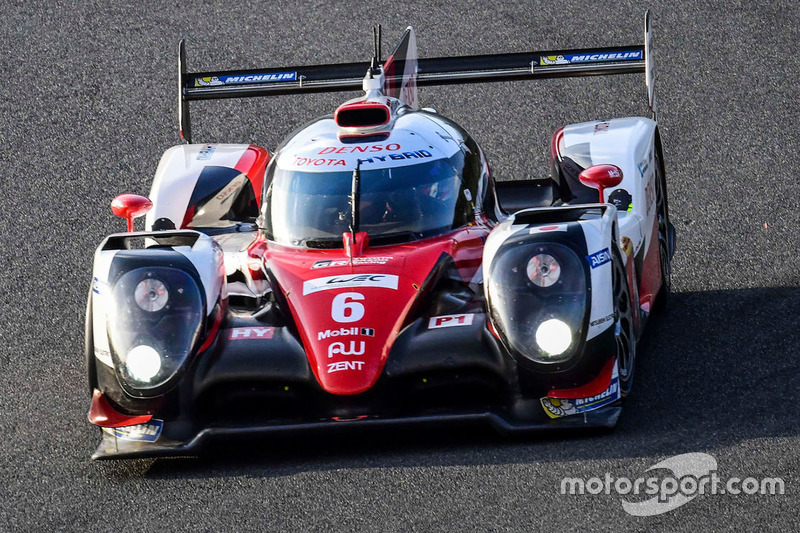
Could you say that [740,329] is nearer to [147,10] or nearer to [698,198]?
[698,198]

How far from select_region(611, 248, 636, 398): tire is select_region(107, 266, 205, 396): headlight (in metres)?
1.94

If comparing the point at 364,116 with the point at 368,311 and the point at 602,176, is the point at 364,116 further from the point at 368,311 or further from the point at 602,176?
the point at 368,311

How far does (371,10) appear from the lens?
14594mm

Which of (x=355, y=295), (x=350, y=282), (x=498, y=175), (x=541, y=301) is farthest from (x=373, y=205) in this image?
(x=498, y=175)

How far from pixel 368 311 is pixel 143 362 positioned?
105 centimetres

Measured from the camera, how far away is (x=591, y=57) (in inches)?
360

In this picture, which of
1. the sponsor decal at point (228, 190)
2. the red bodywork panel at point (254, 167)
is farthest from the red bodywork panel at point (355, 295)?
the red bodywork panel at point (254, 167)

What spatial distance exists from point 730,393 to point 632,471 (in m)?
1.39

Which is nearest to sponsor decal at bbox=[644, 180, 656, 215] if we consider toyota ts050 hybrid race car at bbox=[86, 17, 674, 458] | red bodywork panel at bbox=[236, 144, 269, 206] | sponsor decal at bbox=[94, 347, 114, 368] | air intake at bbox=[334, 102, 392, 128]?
toyota ts050 hybrid race car at bbox=[86, 17, 674, 458]

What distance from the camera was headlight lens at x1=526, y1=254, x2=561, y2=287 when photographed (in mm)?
6359

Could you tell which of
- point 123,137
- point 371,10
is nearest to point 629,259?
point 123,137

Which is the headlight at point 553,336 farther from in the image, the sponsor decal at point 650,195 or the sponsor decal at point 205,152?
the sponsor decal at point 205,152

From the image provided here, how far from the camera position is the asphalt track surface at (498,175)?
18.8ft

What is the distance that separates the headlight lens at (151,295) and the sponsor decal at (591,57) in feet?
11.9
